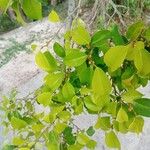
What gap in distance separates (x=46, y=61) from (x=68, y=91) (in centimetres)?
6

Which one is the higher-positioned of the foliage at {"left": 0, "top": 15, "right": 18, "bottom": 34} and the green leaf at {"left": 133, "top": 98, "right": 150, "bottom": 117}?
the green leaf at {"left": 133, "top": 98, "right": 150, "bottom": 117}

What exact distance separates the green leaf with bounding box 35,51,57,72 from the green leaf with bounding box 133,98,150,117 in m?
0.14

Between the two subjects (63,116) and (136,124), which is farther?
(63,116)

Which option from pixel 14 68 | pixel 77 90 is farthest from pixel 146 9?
pixel 77 90

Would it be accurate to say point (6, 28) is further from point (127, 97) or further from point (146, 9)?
point (127, 97)

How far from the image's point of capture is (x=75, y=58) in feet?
1.82

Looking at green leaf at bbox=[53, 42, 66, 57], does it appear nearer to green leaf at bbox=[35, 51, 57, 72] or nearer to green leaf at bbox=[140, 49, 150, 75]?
green leaf at bbox=[35, 51, 57, 72]

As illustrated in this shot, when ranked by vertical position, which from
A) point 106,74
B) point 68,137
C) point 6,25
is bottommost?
point 6,25

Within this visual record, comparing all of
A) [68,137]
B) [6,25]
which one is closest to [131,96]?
[68,137]

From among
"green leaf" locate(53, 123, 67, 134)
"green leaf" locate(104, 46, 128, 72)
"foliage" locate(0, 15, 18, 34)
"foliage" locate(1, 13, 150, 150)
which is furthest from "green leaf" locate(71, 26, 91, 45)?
"foliage" locate(0, 15, 18, 34)

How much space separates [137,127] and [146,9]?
213 inches

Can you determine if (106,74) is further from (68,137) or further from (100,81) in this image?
(68,137)

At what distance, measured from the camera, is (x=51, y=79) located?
61 cm

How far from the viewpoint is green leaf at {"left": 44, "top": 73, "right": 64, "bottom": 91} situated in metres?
0.61
